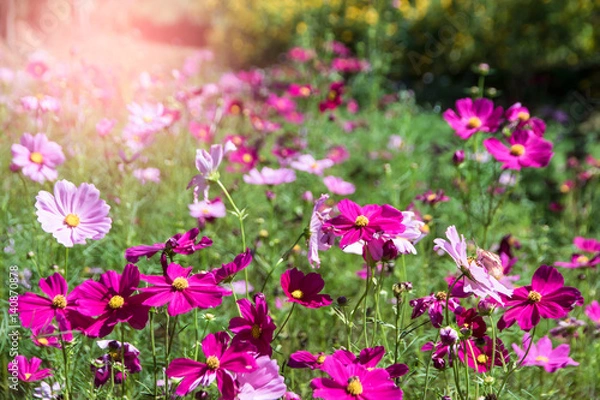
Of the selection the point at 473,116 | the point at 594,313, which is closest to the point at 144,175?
the point at 473,116

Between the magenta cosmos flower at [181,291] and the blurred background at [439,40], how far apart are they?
3531mm

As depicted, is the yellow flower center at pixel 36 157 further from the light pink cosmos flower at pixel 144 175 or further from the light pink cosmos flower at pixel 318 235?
the light pink cosmos flower at pixel 318 235

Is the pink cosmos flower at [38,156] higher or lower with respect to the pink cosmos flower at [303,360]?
higher

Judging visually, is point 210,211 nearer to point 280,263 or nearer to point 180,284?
point 280,263

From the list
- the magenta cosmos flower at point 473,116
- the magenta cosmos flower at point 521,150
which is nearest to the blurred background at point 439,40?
the magenta cosmos flower at point 473,116

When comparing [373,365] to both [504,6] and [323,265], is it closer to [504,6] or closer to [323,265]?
[323,265]

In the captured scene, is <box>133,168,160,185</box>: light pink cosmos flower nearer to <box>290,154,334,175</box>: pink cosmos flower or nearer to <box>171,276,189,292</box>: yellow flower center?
<box>290,154,334,175</box>: pink cosmos flower

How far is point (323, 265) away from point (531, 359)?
898 millimetres

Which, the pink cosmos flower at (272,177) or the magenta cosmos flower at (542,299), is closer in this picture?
the magenta cosmos flower at (542,299)

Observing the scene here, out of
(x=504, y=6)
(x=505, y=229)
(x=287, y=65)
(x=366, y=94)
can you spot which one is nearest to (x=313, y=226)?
(x=505, y=229)

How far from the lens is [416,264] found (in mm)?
2264

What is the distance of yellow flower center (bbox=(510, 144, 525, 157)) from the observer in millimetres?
1555

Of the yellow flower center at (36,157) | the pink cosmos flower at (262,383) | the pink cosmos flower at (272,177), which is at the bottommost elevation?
the pink cosmos flower at (272,177)

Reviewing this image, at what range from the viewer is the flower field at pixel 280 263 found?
1.04 metres
